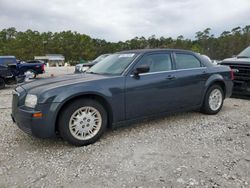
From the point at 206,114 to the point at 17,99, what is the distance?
3.92 metres

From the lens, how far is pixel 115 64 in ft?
14.7

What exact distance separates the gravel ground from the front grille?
251 centimetres

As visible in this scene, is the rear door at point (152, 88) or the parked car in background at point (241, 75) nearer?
the rear door at point (152, 88)

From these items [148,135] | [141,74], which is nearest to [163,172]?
[148,135]

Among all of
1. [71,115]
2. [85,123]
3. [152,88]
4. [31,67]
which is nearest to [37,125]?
[71,115]

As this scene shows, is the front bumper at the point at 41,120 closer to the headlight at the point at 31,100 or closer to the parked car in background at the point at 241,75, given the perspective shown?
the headlight at the point at 31,100

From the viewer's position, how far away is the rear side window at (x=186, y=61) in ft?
15.8

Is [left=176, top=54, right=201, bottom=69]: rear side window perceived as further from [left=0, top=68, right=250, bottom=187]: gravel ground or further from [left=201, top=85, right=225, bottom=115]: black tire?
[left=0, top=68, right=250, bottom=187]: gravel ground

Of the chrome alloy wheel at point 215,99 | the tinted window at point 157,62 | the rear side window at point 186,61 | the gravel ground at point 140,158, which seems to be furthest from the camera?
the chrome alloy wheel at point 215,99

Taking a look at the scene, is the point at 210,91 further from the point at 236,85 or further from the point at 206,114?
the point at 236,85

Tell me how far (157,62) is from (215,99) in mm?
1834

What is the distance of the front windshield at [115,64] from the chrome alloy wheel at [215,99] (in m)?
2.16

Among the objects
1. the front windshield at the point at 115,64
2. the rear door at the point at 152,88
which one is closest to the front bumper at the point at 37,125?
the rear door at the point at 152,88

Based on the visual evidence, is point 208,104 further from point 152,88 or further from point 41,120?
point 41,120
